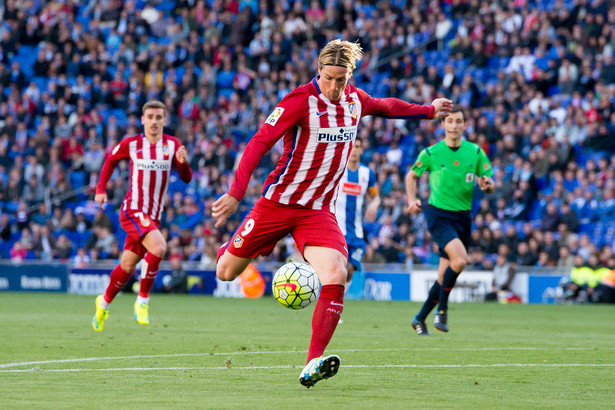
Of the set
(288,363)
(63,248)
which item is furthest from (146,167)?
(63,248)

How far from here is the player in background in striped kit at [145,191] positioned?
493 inches

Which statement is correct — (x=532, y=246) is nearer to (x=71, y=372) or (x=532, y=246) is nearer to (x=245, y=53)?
(x=245, y=53)

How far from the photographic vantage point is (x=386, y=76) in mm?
28078

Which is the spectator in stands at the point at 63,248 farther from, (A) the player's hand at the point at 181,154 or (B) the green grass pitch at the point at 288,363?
(A) the player's hand at the point at 181,154

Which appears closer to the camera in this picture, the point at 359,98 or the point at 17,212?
the point at 359,98

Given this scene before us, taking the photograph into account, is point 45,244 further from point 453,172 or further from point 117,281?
point 453,172

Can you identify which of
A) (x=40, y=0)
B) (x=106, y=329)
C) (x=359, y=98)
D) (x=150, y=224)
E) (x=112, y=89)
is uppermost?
(x=40, y=0)

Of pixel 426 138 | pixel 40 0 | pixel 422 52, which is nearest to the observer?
pixel 426 138

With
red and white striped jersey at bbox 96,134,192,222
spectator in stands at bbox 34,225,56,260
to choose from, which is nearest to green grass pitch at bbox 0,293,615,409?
red and white striped jersey at bbox 96,134,192,222

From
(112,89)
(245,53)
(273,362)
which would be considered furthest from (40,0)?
(273,362)

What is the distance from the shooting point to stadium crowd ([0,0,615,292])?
2272 cm

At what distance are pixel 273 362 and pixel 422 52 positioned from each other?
2053 centimetres

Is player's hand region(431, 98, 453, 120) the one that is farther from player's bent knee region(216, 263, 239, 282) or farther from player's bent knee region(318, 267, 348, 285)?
player's bent knee region(216, 263, 239, 282)

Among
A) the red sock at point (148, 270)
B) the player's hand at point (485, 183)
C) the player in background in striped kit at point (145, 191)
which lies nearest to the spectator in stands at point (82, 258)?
the red sock at point (148, 270)
